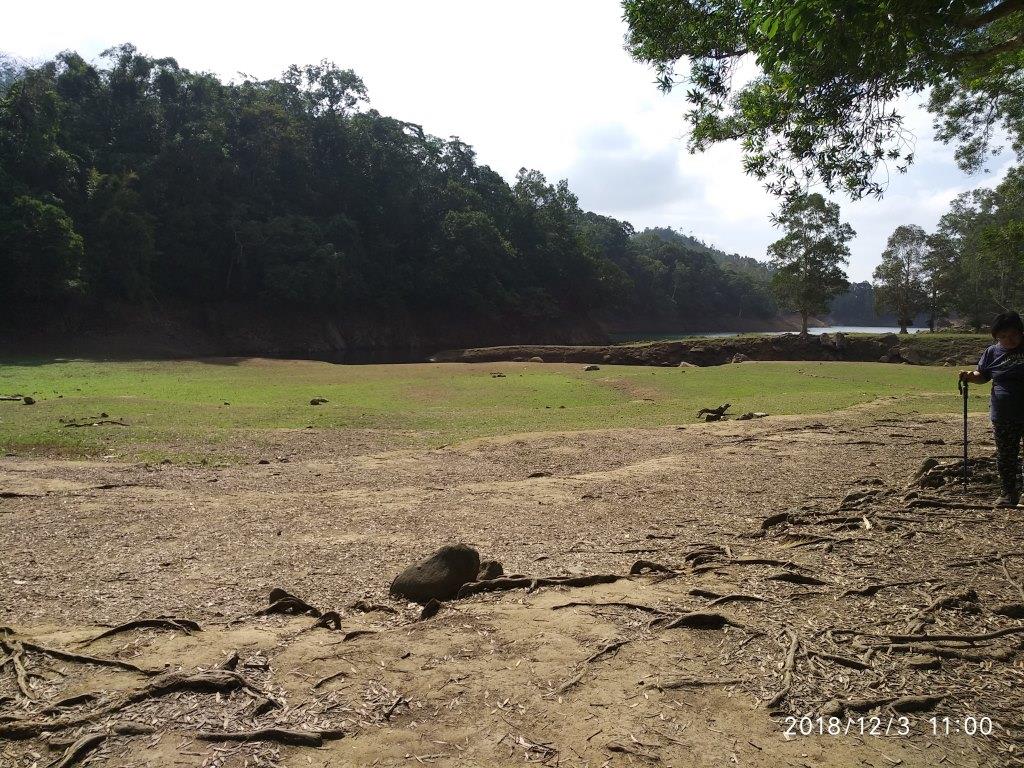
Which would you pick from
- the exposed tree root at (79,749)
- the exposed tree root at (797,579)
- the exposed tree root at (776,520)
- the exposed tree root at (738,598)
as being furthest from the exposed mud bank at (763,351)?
the exposed tree root at (79,749)

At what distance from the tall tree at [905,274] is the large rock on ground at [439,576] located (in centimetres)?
6595

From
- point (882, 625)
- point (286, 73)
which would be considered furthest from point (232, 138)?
point (882, 625)

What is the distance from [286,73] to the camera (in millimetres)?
63906

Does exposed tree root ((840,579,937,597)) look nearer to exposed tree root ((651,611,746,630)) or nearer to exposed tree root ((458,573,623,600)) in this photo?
exposed tree root ((651,611,746,630))

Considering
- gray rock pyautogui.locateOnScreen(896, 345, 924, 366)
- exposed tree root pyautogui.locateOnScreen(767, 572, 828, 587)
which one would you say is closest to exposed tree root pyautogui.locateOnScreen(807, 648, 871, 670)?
exposed tree root pyautogui.locateOnScreen(767, 572, 828, 587)

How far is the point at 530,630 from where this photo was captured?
15.4ft

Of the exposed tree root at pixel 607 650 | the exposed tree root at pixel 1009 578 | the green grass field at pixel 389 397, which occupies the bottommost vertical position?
the exposed tree root at pixel 607 650

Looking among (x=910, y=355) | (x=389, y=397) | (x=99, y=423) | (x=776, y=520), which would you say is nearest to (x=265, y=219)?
(x=389, y=397)

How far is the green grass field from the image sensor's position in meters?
14.8

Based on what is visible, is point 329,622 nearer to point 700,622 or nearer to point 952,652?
point 700,622

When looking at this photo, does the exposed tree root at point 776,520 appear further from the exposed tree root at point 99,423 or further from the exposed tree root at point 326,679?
the exposed tree root at point 99,423

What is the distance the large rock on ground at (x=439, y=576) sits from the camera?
18.1ft

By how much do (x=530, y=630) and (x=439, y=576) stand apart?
109 cm

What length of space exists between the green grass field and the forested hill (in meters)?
11.0
